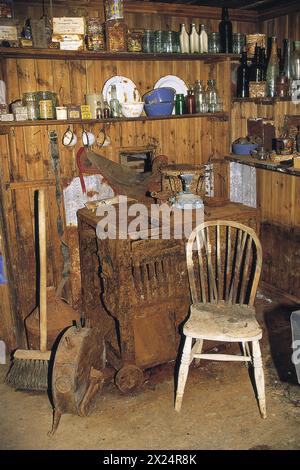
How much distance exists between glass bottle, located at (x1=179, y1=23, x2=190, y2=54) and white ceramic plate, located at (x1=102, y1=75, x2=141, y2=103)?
19.3 inches

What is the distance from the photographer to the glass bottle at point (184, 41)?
Answer: 3590mm

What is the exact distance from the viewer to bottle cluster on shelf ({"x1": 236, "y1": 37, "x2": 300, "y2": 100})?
3.50 meters

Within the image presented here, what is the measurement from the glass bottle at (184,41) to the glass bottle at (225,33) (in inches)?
13.9

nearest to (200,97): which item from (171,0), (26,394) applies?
(171,0)

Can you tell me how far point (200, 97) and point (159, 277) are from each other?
5.59 feet

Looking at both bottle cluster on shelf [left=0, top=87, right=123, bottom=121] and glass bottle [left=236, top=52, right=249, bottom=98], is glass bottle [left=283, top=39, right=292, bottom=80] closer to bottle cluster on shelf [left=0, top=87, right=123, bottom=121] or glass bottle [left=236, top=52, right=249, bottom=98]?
glass bottle [left=236, top=52, right=249, bottom=98]

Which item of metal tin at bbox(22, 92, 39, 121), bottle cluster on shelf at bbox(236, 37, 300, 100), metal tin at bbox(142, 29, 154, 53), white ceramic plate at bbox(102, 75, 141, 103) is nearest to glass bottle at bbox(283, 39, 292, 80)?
bottle cluster on shelf at bbox(236, 37, 300, 100)

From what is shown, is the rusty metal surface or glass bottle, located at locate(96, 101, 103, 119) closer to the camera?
the rusty metal surface

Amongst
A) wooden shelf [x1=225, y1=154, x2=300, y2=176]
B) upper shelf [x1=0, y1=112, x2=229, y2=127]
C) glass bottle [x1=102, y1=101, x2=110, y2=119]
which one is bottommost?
wooden shelf [x1=225, y1=154, x2=300, y2=176]

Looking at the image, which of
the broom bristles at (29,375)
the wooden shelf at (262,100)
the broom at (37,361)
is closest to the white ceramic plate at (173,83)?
the wooden shelf at (262,100)

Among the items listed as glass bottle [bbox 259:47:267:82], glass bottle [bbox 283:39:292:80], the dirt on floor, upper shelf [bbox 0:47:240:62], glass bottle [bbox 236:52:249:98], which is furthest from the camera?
glass bottle [bbox 236:52:249:98]

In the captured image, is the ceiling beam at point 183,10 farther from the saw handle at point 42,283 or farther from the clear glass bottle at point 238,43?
the saw handle at point 42,283

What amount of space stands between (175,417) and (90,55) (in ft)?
8.30

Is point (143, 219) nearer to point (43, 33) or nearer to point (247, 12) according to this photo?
point (43, 33)
